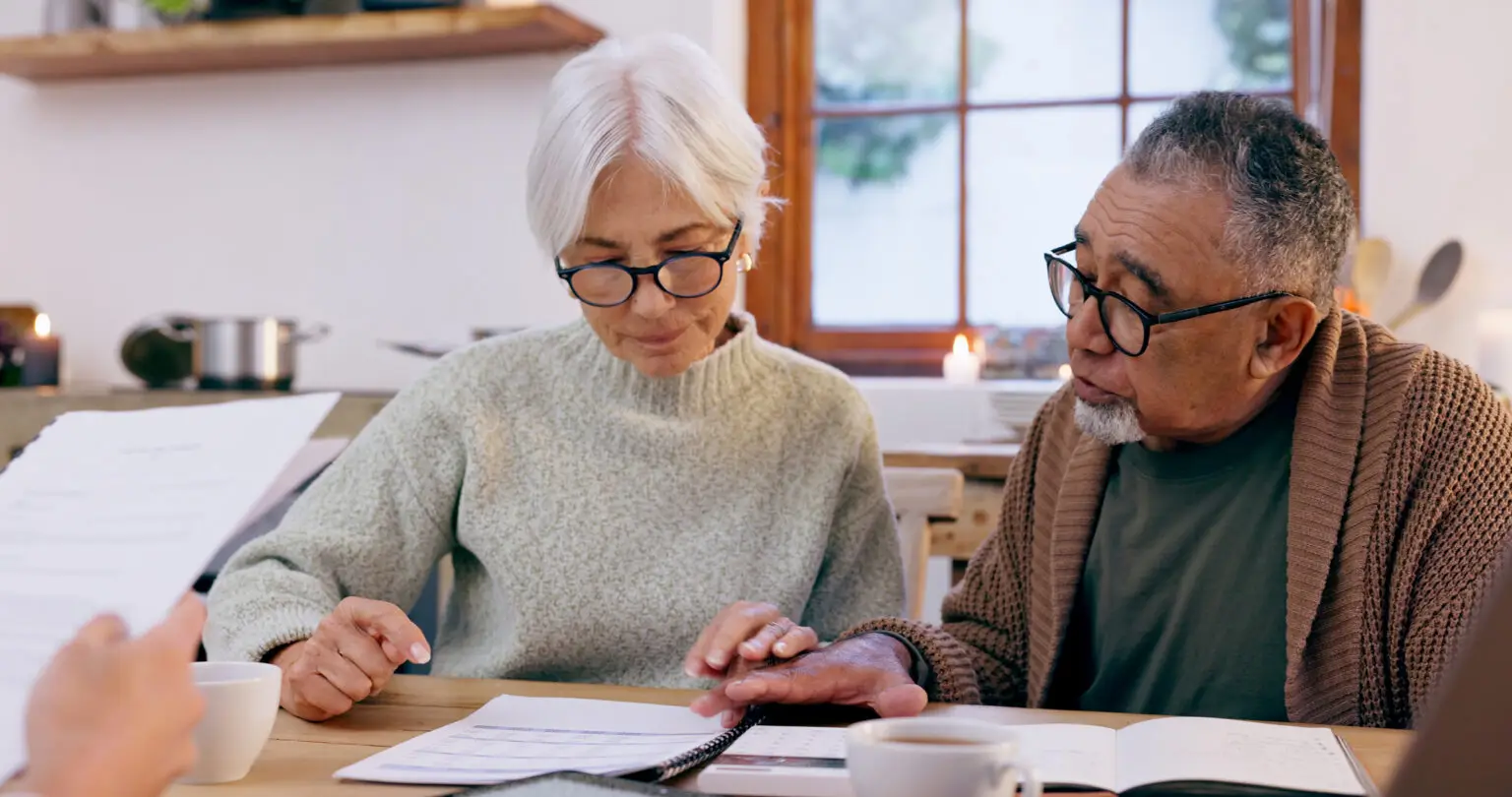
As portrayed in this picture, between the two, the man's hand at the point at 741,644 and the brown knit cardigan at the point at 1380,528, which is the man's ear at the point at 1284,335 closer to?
the brown knit cardigan at the point at 1380,528

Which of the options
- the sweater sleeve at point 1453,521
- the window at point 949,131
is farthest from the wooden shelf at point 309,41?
the sweater sleeve at point 1453,521

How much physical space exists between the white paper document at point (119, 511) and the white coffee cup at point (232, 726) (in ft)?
0.60

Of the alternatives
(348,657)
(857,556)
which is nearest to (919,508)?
(857,556)

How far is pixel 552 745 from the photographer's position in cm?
95

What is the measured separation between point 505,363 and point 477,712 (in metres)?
0.55

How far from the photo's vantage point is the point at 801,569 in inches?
57.8

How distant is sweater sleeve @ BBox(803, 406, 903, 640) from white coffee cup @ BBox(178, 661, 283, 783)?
2.38 feet

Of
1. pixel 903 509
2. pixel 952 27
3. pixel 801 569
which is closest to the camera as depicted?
pixel 801 569

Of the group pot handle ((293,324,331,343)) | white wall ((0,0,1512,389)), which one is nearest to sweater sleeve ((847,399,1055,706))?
white wall ((0,0,1512,389))

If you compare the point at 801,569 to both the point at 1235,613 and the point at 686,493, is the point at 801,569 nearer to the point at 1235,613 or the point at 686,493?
the point at 686,493

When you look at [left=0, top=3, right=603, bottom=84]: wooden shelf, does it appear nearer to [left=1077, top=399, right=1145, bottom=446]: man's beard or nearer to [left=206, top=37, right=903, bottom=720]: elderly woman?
[left=206, top=37, right=903, bottom=720]: elderly woman

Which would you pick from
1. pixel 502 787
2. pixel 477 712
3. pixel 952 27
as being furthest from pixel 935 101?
pixel 502 787

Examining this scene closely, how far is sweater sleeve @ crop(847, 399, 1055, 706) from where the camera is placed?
4.65 ft

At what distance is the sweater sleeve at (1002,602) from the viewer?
4.65 feet
